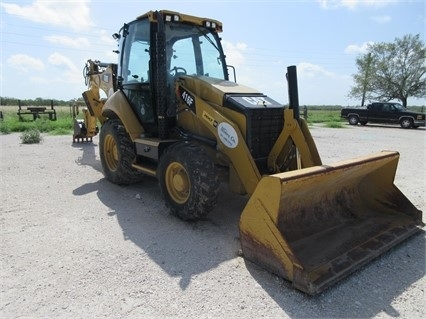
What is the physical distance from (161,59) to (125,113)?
1367 mm

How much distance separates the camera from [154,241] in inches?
163

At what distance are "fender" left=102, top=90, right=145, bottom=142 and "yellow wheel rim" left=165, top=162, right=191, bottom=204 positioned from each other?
1.31 metres

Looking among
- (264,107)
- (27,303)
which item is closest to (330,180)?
(264,107)

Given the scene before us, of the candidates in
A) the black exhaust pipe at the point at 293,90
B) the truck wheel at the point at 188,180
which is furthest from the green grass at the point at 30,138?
the black exhaust pipe at the point at 293,90

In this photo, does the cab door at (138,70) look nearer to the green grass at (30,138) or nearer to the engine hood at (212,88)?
the engine hood at (212,88)

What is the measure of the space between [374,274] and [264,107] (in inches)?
94.7

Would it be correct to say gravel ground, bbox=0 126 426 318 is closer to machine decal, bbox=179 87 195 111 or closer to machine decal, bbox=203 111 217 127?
machine decal, bbox=203 111 217 127

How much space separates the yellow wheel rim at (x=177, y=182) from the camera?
4.62 m

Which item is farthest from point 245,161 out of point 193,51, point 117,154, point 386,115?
point 386,115

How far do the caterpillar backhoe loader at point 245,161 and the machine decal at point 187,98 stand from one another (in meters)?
0.01

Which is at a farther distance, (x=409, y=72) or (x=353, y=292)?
(x=409, y=72)

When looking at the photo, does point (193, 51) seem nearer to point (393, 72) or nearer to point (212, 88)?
point (212, 88)

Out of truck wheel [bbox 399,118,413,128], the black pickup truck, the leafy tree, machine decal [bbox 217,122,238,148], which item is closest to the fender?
machine decal [bbox 217,122,238,148]

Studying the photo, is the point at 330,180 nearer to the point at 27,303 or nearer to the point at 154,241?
the point at 154,241
